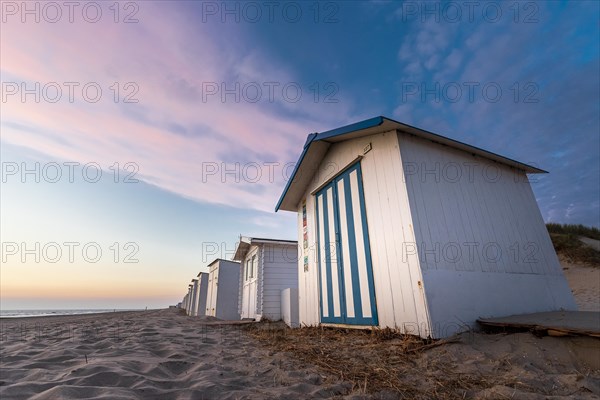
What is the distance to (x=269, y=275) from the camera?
36.4 ft

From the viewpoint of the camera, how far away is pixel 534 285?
188 inches

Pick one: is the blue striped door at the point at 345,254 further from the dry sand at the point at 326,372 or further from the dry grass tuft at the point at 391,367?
the dry sand at the point at 326,372

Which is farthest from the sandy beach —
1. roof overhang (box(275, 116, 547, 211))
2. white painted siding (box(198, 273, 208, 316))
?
white painted siding (box(198, 273, 208, 316))

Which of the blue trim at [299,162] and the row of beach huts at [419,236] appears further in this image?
the blue trim at [299,162]

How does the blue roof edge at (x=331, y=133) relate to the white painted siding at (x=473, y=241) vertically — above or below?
above

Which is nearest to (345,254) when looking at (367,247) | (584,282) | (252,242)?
(367,247)

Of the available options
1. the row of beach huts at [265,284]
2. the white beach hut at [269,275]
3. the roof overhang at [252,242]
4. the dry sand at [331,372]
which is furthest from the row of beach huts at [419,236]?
the roof overhang at [252,242]

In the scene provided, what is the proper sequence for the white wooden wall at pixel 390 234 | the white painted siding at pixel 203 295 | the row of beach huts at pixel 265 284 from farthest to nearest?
the white painted siding at pixel 203 295
the row of beach huts at pixel 265 284
the white wooden wall at pixel 390 234

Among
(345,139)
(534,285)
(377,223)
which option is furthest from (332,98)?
(534,285)

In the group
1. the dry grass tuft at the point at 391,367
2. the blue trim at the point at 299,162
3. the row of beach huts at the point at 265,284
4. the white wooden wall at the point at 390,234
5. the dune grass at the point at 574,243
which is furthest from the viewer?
the dune grass at the point at 574,243

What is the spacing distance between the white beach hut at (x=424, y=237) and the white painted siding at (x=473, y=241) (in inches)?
0.8

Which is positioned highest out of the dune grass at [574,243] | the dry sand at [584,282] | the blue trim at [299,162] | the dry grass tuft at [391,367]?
the blue trim at [299,162]

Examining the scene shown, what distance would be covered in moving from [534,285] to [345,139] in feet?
15.0

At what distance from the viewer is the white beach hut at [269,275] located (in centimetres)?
1065
